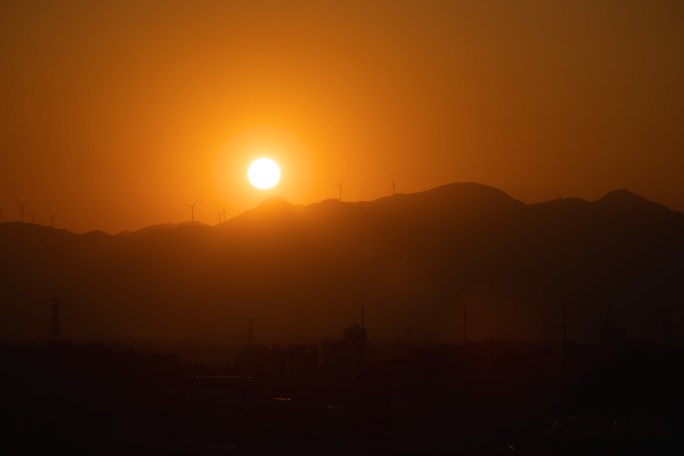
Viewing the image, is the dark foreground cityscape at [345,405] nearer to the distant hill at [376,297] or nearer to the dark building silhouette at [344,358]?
the dark building silhouette at [344,358]

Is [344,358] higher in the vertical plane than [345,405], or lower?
higher

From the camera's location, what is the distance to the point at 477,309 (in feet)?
564

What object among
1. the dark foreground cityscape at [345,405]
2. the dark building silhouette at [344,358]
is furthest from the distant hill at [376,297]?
the dark foreground cityscape at [345,405]

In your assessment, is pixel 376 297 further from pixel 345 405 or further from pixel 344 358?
pixel 345 405

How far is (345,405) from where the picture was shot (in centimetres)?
4453

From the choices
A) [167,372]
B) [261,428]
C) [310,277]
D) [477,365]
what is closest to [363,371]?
[477,365]

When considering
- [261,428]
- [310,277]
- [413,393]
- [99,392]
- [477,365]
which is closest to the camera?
[99,392]

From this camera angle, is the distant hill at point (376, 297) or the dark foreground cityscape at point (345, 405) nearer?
the dark foreground cityscape at point (345, 405)

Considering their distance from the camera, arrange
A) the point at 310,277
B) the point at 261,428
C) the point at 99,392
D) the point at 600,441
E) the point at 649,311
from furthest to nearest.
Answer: the point at 310,277 → the point at 649,311 → the point at 261,428 → the point at 99,392 → the point at 600,441

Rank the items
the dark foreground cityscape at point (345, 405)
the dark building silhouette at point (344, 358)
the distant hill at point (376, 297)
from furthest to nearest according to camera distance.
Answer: the distant hill at point (376, 297)
the dark building silhouette at point (344, 358)
the dark foreground cityscape at point (345, 405)

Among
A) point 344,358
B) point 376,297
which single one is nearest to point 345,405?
point 344,358

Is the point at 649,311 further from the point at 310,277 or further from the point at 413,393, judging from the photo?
the point at 413,393

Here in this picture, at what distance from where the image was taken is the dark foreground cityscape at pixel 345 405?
1155 inches

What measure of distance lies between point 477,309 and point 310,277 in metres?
47.0
